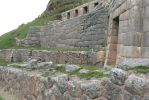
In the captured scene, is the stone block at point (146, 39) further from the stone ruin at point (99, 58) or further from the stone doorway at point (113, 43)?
the stone doorway at point (113, 43)

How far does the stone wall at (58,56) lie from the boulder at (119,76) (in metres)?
7.08

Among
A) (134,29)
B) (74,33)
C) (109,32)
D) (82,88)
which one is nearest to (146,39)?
(134,29)

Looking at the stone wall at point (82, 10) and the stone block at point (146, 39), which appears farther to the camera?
the stone wall at point (82, 10)

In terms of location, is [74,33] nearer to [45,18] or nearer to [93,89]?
[45,18]

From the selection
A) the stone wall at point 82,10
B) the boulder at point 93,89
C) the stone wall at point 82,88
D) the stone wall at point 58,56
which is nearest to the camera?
the stone wall at point 82,88

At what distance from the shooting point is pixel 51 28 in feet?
80.8

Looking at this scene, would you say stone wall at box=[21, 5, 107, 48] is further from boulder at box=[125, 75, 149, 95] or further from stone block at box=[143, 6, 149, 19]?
boulder at box=[125, 75, 149, 95]

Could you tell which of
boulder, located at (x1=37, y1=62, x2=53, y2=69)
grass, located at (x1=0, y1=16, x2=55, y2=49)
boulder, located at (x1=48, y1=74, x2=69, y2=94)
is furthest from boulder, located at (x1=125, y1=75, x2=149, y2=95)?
grass, located at (x1=0, y1=16, x2=55, y2=49)

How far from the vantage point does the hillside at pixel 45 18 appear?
28141mm

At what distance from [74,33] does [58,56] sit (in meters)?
3.08

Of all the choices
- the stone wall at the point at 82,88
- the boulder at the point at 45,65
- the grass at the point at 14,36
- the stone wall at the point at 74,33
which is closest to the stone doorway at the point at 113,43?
the boulder at the point at 45,65

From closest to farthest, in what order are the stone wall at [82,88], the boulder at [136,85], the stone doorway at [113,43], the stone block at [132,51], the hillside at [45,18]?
the boulder at [136,85] < the stone wall at [82,88] < the stone block at [132,51] < the stone doorway at [113,43] < the hillside at [45,18]

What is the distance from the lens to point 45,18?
101 ft

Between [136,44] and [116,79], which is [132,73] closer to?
[116,79]
